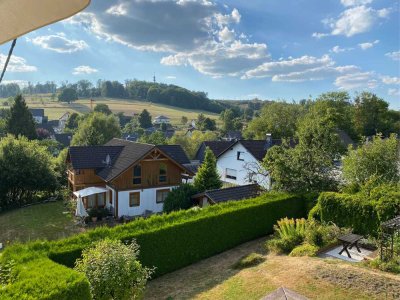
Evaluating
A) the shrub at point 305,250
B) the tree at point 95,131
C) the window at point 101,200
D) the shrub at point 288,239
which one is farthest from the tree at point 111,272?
the tree at point 95,131

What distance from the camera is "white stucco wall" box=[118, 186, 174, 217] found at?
23.4 metres

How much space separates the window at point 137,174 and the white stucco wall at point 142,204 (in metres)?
0.75

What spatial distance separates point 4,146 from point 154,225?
18.6 metres

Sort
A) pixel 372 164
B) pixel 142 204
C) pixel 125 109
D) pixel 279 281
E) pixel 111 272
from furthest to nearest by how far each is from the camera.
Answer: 1. pixel 125 109
2. pixel 142 204
3. pixel 372 164
4. pixel 279 281
5. pixel 111 272

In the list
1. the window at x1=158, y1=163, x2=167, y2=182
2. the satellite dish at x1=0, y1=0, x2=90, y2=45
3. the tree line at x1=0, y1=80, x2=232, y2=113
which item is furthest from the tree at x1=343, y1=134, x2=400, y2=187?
the tree line at x1=0, y1=80, x2=232, y2=113

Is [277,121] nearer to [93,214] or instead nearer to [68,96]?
[93,214]

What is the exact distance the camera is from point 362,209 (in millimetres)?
14133

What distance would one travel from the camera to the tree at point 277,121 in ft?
160

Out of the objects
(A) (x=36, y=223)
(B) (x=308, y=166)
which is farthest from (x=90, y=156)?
(B) (x=308, y=166)

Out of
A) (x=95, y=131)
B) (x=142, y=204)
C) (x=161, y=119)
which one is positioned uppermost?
(x=161, y=119)

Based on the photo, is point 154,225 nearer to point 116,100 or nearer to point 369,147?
point 369,147

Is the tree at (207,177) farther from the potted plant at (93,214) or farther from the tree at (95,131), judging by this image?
the tree at (95,131)

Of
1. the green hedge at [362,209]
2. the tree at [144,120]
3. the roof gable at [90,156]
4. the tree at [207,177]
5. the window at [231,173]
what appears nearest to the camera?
the green hedge at [362,209]

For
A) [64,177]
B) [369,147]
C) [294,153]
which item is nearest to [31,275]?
[294,153]
